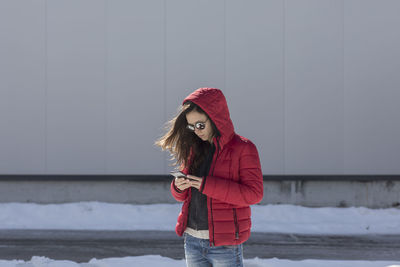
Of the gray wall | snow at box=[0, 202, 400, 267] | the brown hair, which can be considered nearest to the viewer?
the brown hair

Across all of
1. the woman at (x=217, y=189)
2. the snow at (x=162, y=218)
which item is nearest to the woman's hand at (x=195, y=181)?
the woman at (x=217, y=189)

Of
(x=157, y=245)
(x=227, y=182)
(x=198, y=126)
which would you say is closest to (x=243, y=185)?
(x=227, y=182)

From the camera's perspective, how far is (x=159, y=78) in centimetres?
1091

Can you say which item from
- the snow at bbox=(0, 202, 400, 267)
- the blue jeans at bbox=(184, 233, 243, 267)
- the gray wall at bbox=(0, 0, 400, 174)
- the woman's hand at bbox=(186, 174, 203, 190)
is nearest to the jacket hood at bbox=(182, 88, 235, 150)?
the woman's hand at bbox=(186, 174, 203, 190)

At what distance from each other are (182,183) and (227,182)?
10.2 inches

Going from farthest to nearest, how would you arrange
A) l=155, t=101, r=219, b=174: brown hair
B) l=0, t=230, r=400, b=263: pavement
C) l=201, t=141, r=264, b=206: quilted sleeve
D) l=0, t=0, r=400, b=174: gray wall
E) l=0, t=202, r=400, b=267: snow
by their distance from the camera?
l=0, t=0, r=400, b=174: gray wall, l=0, t=202, r=400, b=267: snow, l=0, t=230, r=400, b=263: pavement, l=155, t=101, r=219, b=174: brown hair, l=201, t=141, r=264, b=206: quilted sleeve

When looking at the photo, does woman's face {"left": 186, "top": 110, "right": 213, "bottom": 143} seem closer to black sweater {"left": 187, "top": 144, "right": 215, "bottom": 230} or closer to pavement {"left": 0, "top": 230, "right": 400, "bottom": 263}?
black sweater {"left": 187, "top": 144, "right": 215, "bottom": 230}

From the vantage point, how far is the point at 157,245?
7496mm

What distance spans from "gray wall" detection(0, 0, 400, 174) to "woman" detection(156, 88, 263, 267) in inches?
322

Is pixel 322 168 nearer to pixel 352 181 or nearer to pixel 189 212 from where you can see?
pixel 352 181

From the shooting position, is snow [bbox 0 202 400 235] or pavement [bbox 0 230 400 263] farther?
snow [bbox 0 202 400 235]

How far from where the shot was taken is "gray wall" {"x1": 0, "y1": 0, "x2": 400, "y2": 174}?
10797 millimetres

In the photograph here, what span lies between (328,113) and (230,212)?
8.78 metres

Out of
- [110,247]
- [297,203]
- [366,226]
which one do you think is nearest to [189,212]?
[110,247]
